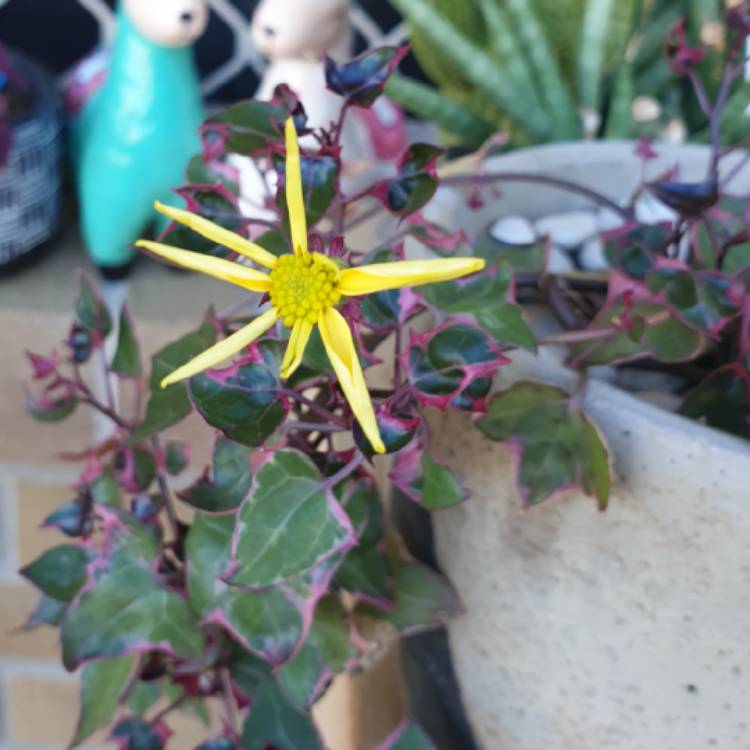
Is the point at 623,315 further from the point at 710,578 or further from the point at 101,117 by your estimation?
the point at 101,117

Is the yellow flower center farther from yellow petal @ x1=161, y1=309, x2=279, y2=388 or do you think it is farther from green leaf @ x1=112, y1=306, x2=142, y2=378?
green leaf @ x1=112, y1=306, x2=142, y2=378

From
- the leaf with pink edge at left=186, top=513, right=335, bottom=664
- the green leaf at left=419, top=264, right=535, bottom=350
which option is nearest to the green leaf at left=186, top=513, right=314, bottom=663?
the leaf with pink edge at left=186, top=513, right=335, bottom=664

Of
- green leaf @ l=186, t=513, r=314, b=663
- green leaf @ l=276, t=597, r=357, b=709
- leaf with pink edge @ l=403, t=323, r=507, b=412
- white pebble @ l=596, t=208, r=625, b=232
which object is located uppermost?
leaf with pink edge @ l=403, t=323, r=507, b=412

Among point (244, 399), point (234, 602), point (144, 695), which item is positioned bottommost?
point (144, 695)

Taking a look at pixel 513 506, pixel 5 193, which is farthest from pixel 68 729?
pixel 513 506

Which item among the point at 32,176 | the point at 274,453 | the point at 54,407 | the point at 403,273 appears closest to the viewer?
the point at 403,273

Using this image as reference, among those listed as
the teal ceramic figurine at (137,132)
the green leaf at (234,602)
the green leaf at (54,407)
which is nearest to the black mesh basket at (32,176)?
the teal ceramic figurine at (137,132)

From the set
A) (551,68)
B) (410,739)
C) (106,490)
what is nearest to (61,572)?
(106,490)

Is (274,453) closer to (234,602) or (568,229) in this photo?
(234,602)
